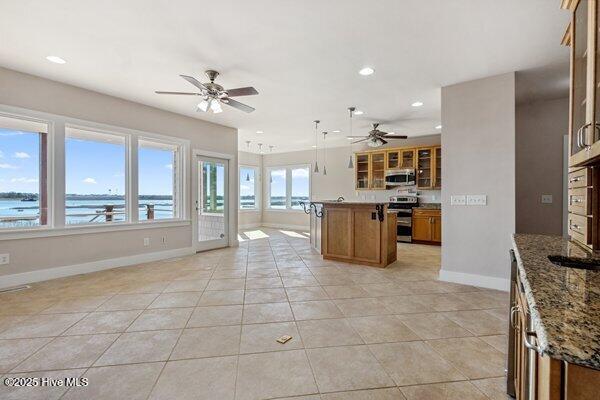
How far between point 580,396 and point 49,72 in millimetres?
5294

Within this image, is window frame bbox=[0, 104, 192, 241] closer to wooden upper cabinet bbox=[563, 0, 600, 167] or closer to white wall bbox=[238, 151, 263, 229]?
white wall bbox=[238, 151, 263, 229]

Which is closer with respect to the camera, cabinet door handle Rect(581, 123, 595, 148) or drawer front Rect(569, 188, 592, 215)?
cabinet door handle Rect(581, 123, 595, 148)

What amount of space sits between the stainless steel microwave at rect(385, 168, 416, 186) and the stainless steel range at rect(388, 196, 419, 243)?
0.41 metres

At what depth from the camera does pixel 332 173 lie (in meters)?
8.84

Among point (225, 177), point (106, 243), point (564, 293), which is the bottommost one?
point (106, 243)

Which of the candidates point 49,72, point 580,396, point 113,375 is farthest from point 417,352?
point 49,72

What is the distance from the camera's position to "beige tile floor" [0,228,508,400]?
1776mm

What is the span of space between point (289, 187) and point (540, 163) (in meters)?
6.77

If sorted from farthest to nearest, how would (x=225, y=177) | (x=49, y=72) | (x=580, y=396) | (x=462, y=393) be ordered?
(x=225, y=177) → (x=49, y=72) → (x=462, y=393) → (x=580, y=396)

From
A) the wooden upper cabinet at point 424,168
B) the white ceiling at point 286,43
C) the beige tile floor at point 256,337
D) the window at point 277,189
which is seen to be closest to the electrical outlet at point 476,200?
the beige tile floor at point 256,337

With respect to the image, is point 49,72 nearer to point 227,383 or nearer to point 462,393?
point 227,383

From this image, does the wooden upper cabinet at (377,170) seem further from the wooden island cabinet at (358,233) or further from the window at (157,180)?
the window at (157,180)

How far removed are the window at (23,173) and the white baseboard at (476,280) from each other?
18.6 feet

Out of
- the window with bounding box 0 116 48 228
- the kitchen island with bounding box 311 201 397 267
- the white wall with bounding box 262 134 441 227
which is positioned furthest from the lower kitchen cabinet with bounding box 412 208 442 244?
the window with bounding box 0 116 48 228
